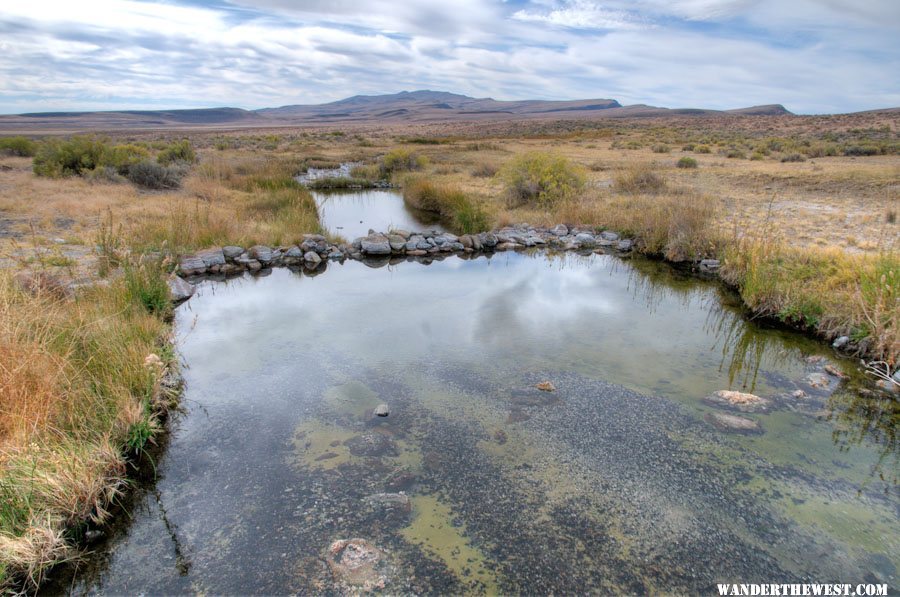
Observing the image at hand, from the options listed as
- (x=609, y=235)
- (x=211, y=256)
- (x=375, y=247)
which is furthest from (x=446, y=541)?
(x=609, y=235)

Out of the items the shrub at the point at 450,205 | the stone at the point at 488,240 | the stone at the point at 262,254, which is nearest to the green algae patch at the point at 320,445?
the stone at the point at 262,254

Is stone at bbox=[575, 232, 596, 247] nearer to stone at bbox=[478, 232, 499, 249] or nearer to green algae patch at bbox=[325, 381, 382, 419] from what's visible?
stone at bbox=[478, 232, 499, 249]

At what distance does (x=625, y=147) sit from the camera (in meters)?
32.8

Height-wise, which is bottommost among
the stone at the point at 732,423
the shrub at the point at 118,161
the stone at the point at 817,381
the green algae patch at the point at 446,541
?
the green algae patch at the point at 446,541

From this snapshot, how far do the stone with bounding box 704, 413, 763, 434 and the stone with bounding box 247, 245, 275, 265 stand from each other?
8.79 meters

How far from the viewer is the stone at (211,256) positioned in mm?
10047

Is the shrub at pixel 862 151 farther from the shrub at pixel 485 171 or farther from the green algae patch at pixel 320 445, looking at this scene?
the green algae patch at pixel 320 445

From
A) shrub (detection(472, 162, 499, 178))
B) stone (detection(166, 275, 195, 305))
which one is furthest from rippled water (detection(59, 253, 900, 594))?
shrub (detection(472, 162, 499, 178))

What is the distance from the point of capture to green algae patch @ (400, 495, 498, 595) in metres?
3.19

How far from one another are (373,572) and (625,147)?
1336 inches

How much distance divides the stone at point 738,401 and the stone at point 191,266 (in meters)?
8.92

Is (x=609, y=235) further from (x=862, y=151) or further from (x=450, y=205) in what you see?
(x=862, y=151)

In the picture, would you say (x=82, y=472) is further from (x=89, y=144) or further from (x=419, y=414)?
(x=89, y=144)

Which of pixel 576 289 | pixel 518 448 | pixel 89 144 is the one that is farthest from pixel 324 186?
pixel 518 448
